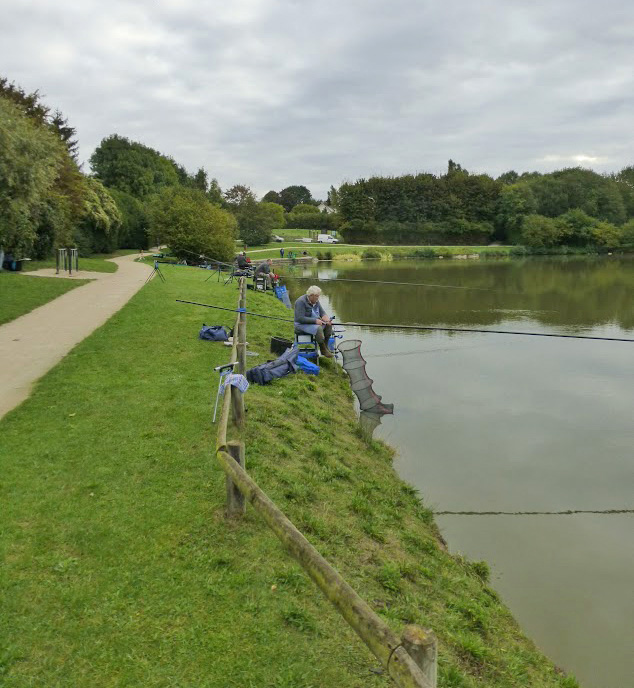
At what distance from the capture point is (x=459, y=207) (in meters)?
79.3

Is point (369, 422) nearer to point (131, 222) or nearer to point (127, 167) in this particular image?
point (131, 222)

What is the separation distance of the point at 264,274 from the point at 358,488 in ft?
62.2

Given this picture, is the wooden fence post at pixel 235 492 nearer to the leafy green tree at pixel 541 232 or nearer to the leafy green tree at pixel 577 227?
the leafy green tree at pixel 541 232

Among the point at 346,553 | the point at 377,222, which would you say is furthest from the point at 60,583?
the point at 377,222

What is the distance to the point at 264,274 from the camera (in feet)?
82.2

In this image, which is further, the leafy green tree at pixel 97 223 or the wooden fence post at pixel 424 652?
the leafy green tree at pixel 97 223

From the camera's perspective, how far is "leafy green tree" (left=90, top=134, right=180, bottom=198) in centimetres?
6241

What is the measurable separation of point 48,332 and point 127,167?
183 ft

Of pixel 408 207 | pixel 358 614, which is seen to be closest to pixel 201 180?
pixel 408 207

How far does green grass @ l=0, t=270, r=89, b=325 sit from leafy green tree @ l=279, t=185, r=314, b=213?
119084 millimetres

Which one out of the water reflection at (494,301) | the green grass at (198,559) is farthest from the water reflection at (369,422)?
the water reflection at (494,301)

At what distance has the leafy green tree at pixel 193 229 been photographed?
34969mm

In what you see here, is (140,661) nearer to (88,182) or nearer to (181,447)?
(181,447)

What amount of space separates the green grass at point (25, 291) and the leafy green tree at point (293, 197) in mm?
119084
